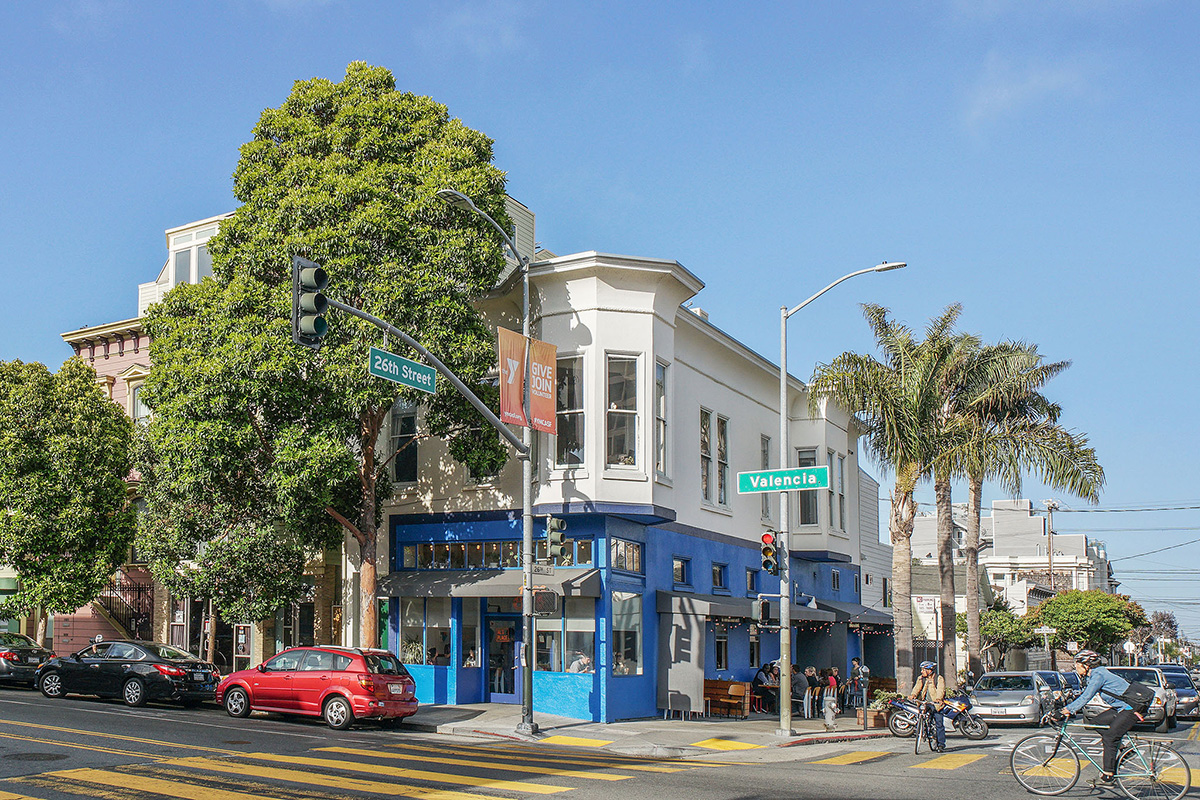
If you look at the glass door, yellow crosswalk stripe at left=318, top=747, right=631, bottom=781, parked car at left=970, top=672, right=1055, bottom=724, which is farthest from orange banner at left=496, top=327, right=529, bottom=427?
parked car at left=970, top=672, right=1055, bottom=724

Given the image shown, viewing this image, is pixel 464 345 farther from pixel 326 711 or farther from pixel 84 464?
pixel 84 464

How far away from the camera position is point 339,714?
2098cm

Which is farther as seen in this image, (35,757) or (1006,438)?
(1006,438)

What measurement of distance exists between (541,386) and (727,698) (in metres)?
9.64

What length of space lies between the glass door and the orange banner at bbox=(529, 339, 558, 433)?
21.0 ft

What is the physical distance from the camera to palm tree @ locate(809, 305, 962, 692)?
2912 centimetres

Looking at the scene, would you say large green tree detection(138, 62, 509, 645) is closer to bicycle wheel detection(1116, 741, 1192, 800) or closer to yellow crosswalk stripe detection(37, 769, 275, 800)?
yellow crosswalk stripe detection(37, 769, 275, 800)

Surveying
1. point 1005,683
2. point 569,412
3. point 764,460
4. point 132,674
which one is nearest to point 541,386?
point 569,412

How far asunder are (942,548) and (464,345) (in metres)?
18.0

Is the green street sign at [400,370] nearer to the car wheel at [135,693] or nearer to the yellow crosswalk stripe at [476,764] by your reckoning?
the yellow crosswalk stripe at [476,764]

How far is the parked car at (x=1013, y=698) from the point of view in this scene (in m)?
26.7

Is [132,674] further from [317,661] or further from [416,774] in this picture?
[416,774]

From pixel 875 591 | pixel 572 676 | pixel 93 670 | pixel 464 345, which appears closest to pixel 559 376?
pixel 464 345

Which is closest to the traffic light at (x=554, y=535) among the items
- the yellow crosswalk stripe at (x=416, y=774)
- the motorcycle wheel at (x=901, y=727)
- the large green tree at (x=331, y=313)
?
the large green tree at (x=331, y=313)
